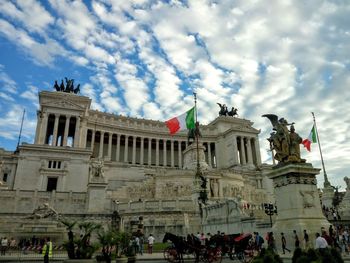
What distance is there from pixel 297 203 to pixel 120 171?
55099 mm

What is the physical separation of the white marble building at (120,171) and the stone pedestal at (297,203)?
33.2 ft

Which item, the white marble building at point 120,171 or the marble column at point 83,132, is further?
the marble column at point 83,132

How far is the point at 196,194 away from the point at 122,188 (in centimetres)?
1805

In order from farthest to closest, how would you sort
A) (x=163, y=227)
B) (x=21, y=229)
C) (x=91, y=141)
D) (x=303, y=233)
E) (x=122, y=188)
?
1. (x=91, y=141)
2. (x=122, y=188)
3. (x=163, y=227)
4. (x=21, y=229)
5. (x=303, y=233)

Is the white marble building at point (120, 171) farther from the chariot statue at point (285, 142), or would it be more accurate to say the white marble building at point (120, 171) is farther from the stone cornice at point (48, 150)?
the chariot statue at point (285, 142)

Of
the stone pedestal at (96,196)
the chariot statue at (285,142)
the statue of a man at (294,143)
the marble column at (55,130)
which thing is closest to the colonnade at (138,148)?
the marble column at (55,130)

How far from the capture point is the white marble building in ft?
116

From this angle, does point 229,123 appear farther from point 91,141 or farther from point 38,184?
point 38,184

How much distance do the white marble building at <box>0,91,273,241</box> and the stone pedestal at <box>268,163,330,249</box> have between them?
10.1 meters

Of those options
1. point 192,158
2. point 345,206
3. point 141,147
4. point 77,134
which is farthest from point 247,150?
point 345,206

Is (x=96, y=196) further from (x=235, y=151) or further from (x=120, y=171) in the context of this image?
(x=235, y=151)

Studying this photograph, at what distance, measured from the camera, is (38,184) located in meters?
52.5

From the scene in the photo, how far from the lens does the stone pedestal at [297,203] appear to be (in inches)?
524

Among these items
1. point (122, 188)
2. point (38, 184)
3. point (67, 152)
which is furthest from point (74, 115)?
point (122, 188)
